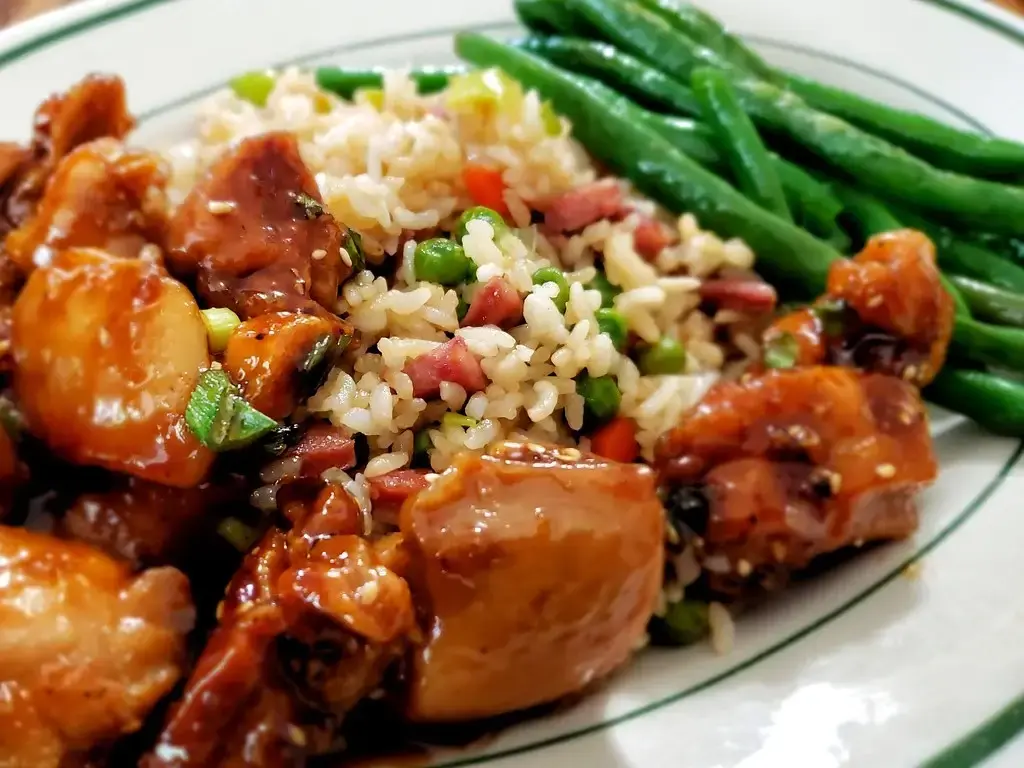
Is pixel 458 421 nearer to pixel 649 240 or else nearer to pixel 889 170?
pixel 649 240

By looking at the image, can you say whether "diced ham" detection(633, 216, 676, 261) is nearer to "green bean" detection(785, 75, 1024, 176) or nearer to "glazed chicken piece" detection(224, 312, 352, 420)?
"green bean" detection(785, 75, 1024, 176)

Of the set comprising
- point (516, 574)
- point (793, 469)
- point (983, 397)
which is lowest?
point (983, 397)

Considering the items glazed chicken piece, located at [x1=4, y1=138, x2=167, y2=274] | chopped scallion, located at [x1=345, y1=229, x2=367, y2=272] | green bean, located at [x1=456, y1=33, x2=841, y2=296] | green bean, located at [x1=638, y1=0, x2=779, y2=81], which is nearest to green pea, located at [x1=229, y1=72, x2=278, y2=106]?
green bean, located at [x1=456, y1=33, x2=841, y2=296]

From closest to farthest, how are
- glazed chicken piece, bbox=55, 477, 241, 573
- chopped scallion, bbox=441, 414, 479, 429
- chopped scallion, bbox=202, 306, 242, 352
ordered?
Answer: 1. glazed chicken piece, bbox=55, 477, 241, 573
2. chopped scallion, bbox=202, 306, 242, 352
3. chopped scallion, bbox=441, 414, 479, 429

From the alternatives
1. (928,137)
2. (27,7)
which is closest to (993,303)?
(928,137)

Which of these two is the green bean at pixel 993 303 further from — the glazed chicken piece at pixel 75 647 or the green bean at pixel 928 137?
the glazed chicken piece at pixel 75 647

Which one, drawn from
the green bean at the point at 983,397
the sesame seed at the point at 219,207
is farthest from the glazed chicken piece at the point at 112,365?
the green bean at the point at 983,397

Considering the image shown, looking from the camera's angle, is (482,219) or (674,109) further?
(674,109)

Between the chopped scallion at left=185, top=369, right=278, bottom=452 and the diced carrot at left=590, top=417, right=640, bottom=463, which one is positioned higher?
the chopped scallion at left=185, top=369, right=278, bottom=452
